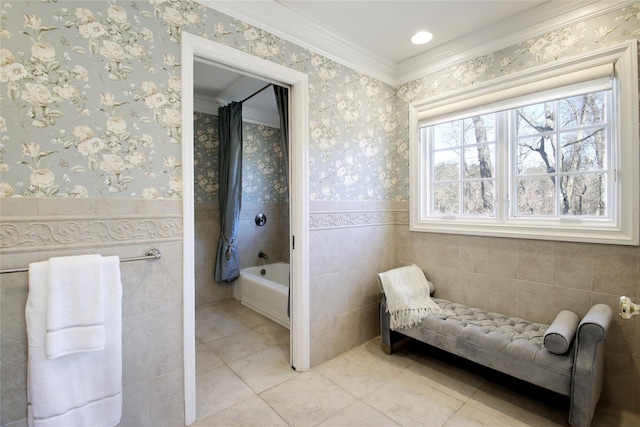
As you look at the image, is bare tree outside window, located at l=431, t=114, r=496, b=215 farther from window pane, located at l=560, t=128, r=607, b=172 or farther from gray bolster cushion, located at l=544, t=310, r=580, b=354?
gray bolster cushion, located at l=544, t=310, r=580, b=354

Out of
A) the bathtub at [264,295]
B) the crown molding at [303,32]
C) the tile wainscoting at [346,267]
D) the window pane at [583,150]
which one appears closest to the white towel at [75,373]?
the tile wainscoting at [346,267]

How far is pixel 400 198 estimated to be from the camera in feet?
9.72

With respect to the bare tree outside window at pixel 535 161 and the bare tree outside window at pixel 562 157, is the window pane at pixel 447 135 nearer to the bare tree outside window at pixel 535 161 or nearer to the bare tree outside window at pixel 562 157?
the bare tree outside window at pixel 535 161

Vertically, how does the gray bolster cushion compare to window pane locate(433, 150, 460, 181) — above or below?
below

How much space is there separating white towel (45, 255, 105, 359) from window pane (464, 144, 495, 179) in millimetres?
2774

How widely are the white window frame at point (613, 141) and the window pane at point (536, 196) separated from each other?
0.08 metres

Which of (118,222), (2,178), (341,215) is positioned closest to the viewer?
(2,178)

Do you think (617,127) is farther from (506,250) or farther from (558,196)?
(506,250)

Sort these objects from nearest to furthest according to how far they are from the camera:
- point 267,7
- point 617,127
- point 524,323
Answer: point 617,127
point 267,7
point 524,323

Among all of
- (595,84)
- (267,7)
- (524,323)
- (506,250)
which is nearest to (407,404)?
(524,323)

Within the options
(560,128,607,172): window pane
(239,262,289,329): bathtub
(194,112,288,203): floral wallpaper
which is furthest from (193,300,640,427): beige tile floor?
(194,112,288,203): floral wallpaper

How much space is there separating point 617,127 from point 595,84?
1.02 feet

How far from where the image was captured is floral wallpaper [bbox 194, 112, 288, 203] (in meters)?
3.76

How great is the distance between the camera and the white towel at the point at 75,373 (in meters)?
1.22
